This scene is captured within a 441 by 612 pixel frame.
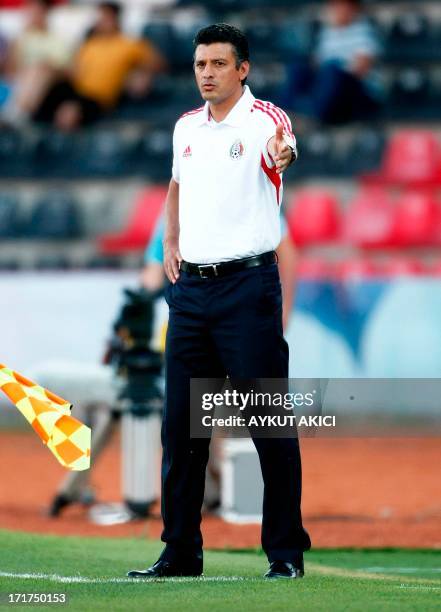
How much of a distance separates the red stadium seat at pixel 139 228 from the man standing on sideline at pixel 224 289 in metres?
9.36

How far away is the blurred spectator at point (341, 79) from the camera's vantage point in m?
15.3

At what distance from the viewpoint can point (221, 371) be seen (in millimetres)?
5473

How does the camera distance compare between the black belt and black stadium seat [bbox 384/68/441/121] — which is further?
black stadium seat [bbox 384/68/441/121]

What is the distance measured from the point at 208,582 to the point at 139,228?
986 cm

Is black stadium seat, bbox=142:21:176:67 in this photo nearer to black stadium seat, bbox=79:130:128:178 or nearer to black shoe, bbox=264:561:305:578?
black stadium seat, bbox=79:130:128:178

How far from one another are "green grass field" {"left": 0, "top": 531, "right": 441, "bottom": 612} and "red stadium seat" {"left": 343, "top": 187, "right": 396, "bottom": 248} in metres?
7.28

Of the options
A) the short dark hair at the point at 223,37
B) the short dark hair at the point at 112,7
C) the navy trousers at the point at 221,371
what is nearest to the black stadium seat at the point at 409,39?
the short dark hair at the point at 112,7

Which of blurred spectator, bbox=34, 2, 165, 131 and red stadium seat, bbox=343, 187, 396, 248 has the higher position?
blurred spectator, bbox=34, 2, 165, 131

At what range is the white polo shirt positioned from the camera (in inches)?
209

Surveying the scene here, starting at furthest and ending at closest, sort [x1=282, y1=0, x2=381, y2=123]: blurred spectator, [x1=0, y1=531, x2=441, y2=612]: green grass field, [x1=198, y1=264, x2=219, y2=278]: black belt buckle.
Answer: [x1=282, y1=0, x2=381, y2=123]: blurred spectator
[x1=198, y1=264, x2=219, y2=278]: black belt buckle
[x1=0, y1=531, x2=441, y2=612]: green grass field

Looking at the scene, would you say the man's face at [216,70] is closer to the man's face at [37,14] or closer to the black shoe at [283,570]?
the black shoe at [283,570]

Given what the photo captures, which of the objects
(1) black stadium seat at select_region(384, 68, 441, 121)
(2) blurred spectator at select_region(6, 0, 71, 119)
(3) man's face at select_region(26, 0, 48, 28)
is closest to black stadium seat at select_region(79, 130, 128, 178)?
(2) blurred spectator at select_region(6, 0, 71, 119)

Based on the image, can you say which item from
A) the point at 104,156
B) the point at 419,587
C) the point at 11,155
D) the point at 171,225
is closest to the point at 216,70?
the point at 171,225

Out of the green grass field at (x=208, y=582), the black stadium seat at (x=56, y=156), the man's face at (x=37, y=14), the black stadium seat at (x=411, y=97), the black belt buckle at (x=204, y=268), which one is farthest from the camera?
the man's face at (x=37, y=14)
